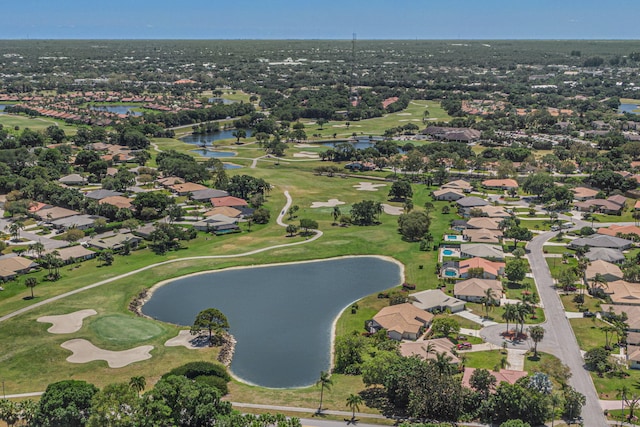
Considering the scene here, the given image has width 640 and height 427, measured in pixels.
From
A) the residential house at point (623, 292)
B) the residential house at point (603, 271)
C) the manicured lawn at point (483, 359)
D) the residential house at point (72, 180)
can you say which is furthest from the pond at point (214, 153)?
the manicured lawn at point (483, 359)

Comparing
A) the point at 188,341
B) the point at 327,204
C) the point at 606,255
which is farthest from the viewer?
the point at 327,204

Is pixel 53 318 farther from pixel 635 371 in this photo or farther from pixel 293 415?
pixel 635 371

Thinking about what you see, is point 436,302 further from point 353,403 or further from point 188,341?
point 188,341

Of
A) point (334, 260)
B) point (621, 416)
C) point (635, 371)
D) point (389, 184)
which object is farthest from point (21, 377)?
point (389, 184)

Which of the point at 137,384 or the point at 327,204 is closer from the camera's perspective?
the point at 137,384

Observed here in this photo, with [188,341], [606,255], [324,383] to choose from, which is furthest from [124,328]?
[606,255]

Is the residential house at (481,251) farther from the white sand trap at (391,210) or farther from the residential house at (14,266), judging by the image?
the residential house at (14,266)

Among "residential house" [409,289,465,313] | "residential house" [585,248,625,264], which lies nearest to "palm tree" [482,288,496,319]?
"residential house" [409,289,465,313]

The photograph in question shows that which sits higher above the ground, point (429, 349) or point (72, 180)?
point (72, 180)
